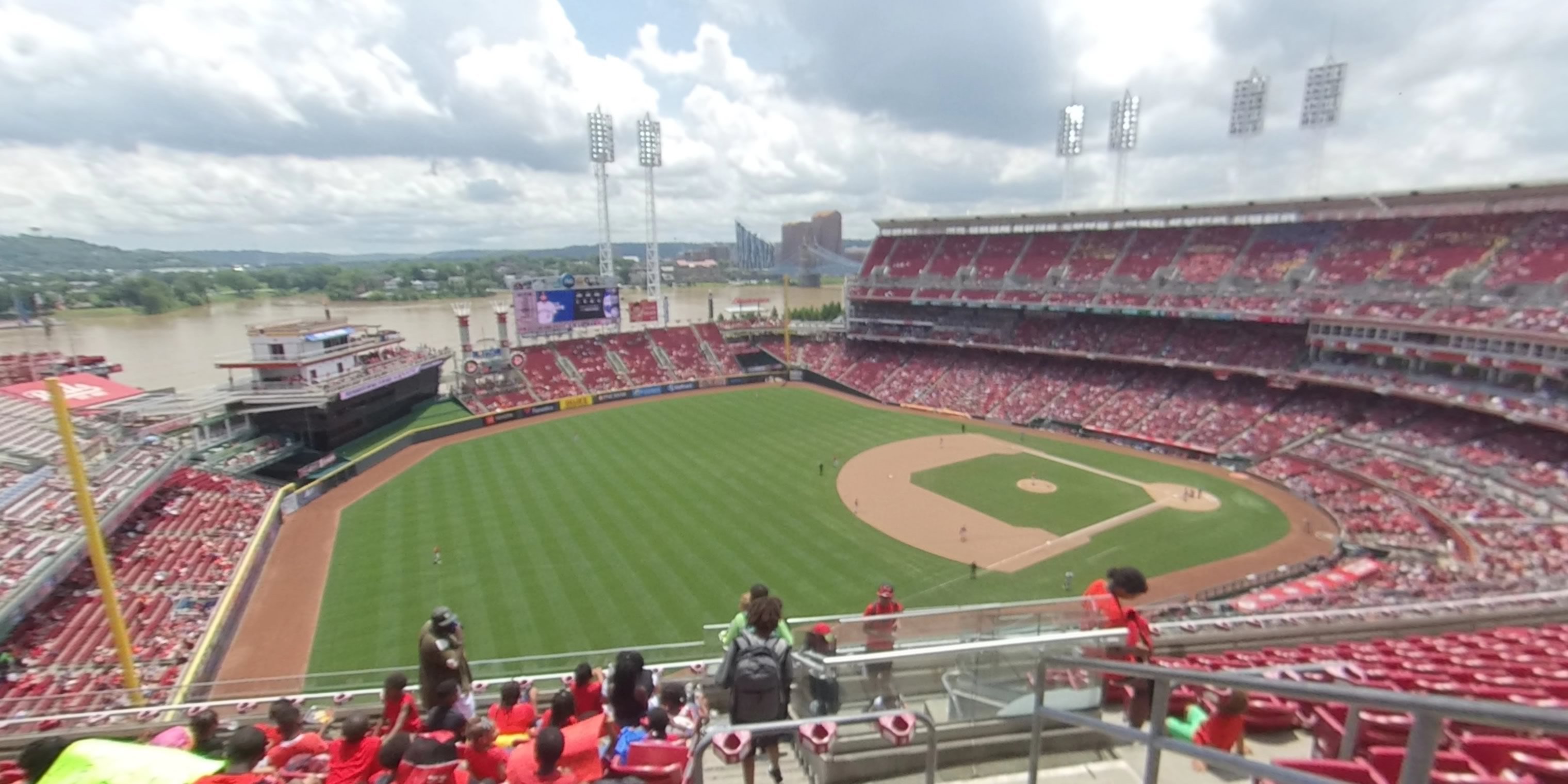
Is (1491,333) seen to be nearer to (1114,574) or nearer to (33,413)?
(1114,574)

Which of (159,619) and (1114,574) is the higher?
(1114,574)

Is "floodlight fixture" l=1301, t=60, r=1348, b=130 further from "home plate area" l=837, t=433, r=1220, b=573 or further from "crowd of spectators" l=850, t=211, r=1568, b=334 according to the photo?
"home plate area" l=837, t=433, r=1220, b=573

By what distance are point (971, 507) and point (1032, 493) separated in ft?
11.4

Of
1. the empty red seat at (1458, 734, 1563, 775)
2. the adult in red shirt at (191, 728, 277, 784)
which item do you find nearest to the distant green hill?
the adult in red shirt at (191, 728, 277, 784)

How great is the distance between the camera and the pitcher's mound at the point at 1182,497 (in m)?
29.9

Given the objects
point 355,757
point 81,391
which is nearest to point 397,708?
point 355,757

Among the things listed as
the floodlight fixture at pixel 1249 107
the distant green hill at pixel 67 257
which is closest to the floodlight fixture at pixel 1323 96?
the floodlight fixture at pixel 1249 107

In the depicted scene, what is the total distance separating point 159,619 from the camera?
19219 millimetres

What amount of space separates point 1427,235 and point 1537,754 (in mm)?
45121

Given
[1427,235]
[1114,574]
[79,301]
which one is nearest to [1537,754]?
[1114,574]

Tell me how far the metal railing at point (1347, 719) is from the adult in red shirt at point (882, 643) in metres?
2.55

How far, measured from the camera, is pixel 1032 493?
3206cm

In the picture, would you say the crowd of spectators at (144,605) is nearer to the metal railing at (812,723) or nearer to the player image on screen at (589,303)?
the metal railing at (812,723)

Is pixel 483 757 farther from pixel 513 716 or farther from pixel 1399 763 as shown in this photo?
pixel 1399 763
